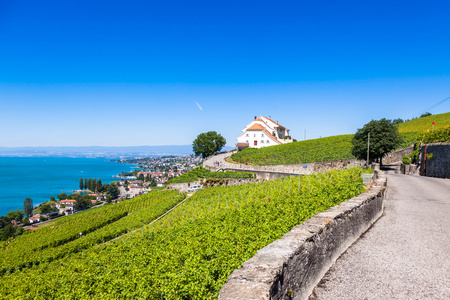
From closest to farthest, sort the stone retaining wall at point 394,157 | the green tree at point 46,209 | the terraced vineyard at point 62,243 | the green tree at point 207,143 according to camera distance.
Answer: the terraced vineyard at point 62,243 < the stone retaining wall at point 394,157 < the green tree at point 207,143 < the green tree at point 46,209

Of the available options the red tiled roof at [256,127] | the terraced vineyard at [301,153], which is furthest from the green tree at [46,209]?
the red tiled roof at [256,127]

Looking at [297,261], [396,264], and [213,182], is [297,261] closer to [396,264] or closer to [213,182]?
[396,264]

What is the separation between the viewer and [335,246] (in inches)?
207

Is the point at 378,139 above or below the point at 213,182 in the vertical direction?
above

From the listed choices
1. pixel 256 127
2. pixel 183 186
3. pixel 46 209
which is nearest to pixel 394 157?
pixel 183 186

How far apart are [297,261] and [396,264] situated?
262 cm

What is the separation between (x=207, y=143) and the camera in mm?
78500

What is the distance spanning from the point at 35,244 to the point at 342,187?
99.0ft

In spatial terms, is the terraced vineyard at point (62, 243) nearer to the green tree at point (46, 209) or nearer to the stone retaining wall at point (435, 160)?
the stone retaining wall at point (435, 160)

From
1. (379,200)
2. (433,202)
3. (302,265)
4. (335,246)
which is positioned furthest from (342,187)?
(302,265)

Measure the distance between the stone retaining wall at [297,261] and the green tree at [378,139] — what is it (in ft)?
91.7

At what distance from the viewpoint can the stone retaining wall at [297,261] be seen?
282 cm

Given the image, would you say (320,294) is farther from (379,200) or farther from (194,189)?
(194,189)

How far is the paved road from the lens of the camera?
4.02 metres
